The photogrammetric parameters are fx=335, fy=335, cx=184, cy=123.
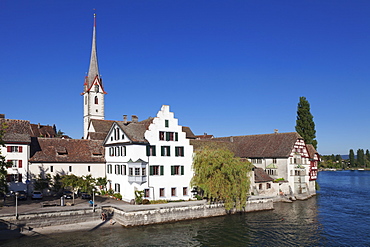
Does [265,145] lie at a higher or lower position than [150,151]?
higher

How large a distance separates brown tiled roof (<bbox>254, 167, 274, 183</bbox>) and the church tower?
5369cm

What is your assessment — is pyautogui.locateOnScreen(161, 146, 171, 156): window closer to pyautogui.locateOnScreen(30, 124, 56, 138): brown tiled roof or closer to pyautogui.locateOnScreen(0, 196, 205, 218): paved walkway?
pyautogui.locateOnScreen(0, 196, 205, 218): paved walkway

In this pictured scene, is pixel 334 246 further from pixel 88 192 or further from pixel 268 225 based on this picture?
pixel 88 192

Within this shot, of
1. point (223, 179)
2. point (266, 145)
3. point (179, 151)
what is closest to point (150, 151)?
point (179, 151)

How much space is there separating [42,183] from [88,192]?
299 inches

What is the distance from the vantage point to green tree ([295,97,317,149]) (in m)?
85.2

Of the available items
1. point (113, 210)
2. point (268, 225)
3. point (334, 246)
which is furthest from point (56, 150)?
point (334, 246)

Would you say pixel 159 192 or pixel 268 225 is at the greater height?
pixel 159 192

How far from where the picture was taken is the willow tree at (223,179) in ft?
154

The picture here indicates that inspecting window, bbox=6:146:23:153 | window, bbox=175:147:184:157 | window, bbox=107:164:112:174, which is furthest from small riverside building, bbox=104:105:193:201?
window, bbox=6:146:23:153

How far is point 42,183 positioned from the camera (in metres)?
50.8

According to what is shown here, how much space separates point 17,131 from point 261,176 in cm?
4259

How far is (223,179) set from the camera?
47250 millimetres

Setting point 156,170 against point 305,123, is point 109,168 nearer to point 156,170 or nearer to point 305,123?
point 156,170
